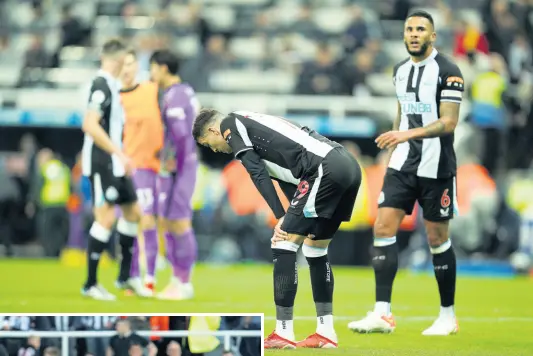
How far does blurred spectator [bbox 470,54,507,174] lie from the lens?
66.7ft

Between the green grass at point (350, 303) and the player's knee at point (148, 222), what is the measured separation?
3.35ft

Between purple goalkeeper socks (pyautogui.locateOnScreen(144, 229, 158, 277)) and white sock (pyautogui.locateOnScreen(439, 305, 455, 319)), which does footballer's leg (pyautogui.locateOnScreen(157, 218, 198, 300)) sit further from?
white sock (pyautogui.locateOnScreen(439, 305, 455, 319))

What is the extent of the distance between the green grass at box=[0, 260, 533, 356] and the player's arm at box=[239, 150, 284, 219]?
3.20 feet

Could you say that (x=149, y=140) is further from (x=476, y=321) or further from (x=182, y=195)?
(x=476, y=321)

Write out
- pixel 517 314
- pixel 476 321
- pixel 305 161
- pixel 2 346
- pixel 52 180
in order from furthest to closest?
pixel 52 180 → pixel 517 314 → pixel 476 321 → pixel 305 161 → pixel 2 346

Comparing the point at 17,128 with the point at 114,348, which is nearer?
the point at 114,348

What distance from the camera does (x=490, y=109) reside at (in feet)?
67.3

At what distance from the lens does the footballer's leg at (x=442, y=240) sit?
9.30m

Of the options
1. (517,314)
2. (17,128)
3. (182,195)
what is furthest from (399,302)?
(17,128)

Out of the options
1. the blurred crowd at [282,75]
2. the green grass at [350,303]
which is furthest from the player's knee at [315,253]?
the blurred crowd at [282,75]

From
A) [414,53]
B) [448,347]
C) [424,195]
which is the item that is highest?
[414,53]

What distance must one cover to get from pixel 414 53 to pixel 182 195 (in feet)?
12.9

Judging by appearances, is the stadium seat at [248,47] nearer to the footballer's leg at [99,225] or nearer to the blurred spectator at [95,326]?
the footballer's leg at [99,225]

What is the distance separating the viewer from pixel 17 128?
22312 millimetres
